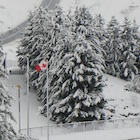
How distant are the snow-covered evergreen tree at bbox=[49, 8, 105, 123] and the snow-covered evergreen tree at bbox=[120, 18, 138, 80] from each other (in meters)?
17.5

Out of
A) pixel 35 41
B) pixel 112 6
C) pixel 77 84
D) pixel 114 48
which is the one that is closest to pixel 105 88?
pixel 114 48

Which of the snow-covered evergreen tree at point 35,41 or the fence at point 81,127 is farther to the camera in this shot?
the snow-covered evergreen tree at point 35,41

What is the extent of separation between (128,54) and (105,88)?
7580 mm

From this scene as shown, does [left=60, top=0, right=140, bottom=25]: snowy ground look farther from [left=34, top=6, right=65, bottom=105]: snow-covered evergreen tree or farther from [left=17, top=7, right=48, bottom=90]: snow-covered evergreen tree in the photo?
[left=34, top=6, right=65, bottom=105]: snow-covered evergreen tree

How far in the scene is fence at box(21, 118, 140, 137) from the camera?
34219 mm

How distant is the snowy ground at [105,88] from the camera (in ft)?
115

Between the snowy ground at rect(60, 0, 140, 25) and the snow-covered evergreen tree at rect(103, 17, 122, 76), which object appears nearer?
the snow-covered evergreen tree at rect(103, 17, 122, 76)

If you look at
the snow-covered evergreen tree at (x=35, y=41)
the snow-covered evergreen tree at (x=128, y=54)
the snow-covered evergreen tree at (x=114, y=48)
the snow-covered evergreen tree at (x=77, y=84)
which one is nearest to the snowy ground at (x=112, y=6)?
the snow-covered evergreen tree at (x=128, y=54)

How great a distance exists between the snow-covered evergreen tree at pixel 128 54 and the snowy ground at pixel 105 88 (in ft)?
5.21

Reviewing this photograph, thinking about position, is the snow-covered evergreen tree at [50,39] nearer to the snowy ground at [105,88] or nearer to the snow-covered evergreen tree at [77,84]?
the snow-covered evergreen tree at [77,84]

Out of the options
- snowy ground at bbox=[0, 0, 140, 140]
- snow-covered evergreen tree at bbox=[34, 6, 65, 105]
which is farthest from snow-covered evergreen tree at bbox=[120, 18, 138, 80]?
snow-covered evergreen tree at bbox=[34, 6, 65, 105]

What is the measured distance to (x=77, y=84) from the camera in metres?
42.5

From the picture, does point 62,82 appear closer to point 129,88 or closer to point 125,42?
point 129,88

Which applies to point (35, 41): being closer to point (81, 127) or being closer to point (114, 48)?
point (114, 48)
